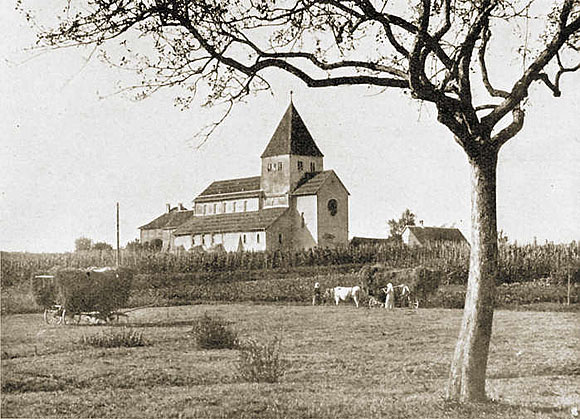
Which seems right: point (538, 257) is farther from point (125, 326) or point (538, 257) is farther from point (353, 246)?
point (125, 326)

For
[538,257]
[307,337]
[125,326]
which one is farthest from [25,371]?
[538,257]

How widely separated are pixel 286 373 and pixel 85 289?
16.8 feet

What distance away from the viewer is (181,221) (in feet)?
54.7

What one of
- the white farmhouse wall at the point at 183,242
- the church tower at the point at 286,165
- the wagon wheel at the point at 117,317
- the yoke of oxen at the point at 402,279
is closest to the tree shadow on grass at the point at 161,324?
the wagon wheel at the point at 117,317

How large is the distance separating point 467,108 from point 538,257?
11566 mm

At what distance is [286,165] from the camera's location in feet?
72.5

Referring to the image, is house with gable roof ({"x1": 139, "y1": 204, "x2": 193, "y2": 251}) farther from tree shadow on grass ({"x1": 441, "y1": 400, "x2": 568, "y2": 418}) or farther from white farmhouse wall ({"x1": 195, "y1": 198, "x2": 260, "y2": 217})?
tree shadow on grass ({"x1": 441, "y1": 400, "x2": 568, "y2": 418})

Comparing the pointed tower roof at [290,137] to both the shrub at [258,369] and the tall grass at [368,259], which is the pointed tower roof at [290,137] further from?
the shrub at [258,369]

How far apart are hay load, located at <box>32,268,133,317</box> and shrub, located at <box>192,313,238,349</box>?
1.69m

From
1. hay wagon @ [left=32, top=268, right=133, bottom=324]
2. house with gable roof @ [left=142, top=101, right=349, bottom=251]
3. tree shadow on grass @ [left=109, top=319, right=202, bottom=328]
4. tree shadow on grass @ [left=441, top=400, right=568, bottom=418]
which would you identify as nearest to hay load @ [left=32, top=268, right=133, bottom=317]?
hay wagon @ [left=32, top=268, right=133, bottom=324]

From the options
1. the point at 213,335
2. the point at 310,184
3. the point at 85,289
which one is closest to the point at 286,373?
the point at 213,335

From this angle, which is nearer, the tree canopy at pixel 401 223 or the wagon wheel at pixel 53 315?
the wagon wheel at pixel 53 315

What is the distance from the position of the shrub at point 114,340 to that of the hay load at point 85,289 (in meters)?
0.85

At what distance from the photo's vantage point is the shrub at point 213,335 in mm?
11430
